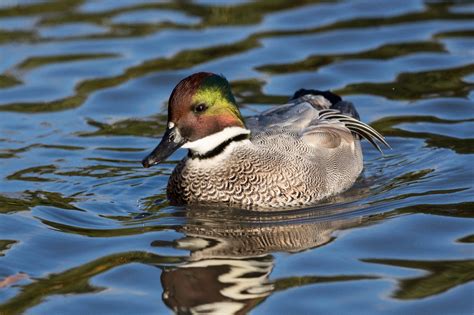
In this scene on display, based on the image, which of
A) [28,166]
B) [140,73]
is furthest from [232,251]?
[140,73]

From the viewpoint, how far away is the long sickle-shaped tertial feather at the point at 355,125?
34.8ft

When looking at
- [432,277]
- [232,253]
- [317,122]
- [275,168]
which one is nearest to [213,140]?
[275,168]

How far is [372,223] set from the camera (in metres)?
8.83

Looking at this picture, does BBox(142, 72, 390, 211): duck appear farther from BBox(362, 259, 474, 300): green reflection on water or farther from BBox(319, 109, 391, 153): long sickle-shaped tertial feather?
BBox(362, 259, 474, 300): green reflection on water

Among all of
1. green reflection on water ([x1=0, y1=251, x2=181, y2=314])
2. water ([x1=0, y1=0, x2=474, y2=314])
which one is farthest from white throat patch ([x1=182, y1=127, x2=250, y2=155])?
green reflection on water ([x1=0, y1=251, x2=181, y2=314])

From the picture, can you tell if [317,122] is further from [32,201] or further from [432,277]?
[432,277]

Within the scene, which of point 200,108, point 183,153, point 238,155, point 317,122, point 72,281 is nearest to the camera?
point 72,281

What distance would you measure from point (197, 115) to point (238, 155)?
59 cm

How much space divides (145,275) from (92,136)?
13.7ft

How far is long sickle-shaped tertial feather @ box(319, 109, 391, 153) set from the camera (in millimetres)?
10609

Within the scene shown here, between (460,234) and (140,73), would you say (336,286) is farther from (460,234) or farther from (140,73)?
(140,73)

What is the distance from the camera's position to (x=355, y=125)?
10.7m

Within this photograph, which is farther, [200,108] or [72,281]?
[200,108]

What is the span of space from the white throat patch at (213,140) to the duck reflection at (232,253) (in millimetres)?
521
